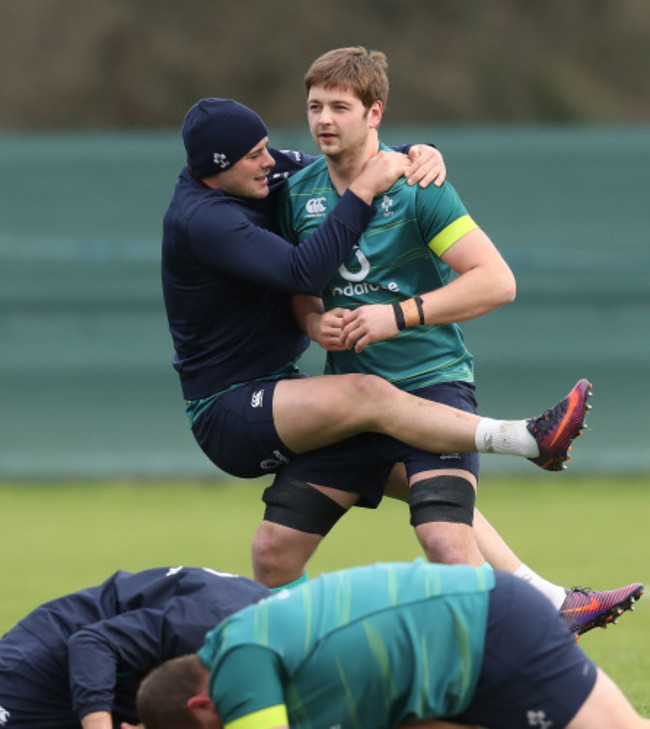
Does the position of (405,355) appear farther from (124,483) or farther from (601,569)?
(124,483)

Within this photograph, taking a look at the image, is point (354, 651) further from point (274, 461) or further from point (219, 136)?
point (219, 136)

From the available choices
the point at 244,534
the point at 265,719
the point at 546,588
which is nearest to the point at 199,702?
the point at 265,719

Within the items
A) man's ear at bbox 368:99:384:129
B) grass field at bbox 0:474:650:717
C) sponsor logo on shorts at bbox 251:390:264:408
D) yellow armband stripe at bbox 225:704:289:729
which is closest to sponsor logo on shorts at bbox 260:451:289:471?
sponsor logo on shorts at bbox 251:390:264:408

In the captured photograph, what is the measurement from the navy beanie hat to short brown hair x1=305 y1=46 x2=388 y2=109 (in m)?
0.25

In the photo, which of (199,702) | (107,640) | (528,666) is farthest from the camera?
(107,640)

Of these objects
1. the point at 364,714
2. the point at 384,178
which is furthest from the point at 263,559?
the point at 364,714

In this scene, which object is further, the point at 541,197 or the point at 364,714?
the point at 541,197

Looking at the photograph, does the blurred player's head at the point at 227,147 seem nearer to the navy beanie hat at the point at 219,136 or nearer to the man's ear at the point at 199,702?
the navy beanie hat at the point at 219,136

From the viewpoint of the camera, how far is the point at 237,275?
18.7ft

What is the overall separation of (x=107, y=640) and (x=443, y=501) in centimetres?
136

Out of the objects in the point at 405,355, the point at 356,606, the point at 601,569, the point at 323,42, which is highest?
the point at 323,42

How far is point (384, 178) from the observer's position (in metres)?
5.70

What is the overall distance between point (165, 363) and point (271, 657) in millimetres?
9365

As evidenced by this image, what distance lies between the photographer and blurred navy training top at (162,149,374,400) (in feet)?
18.5
